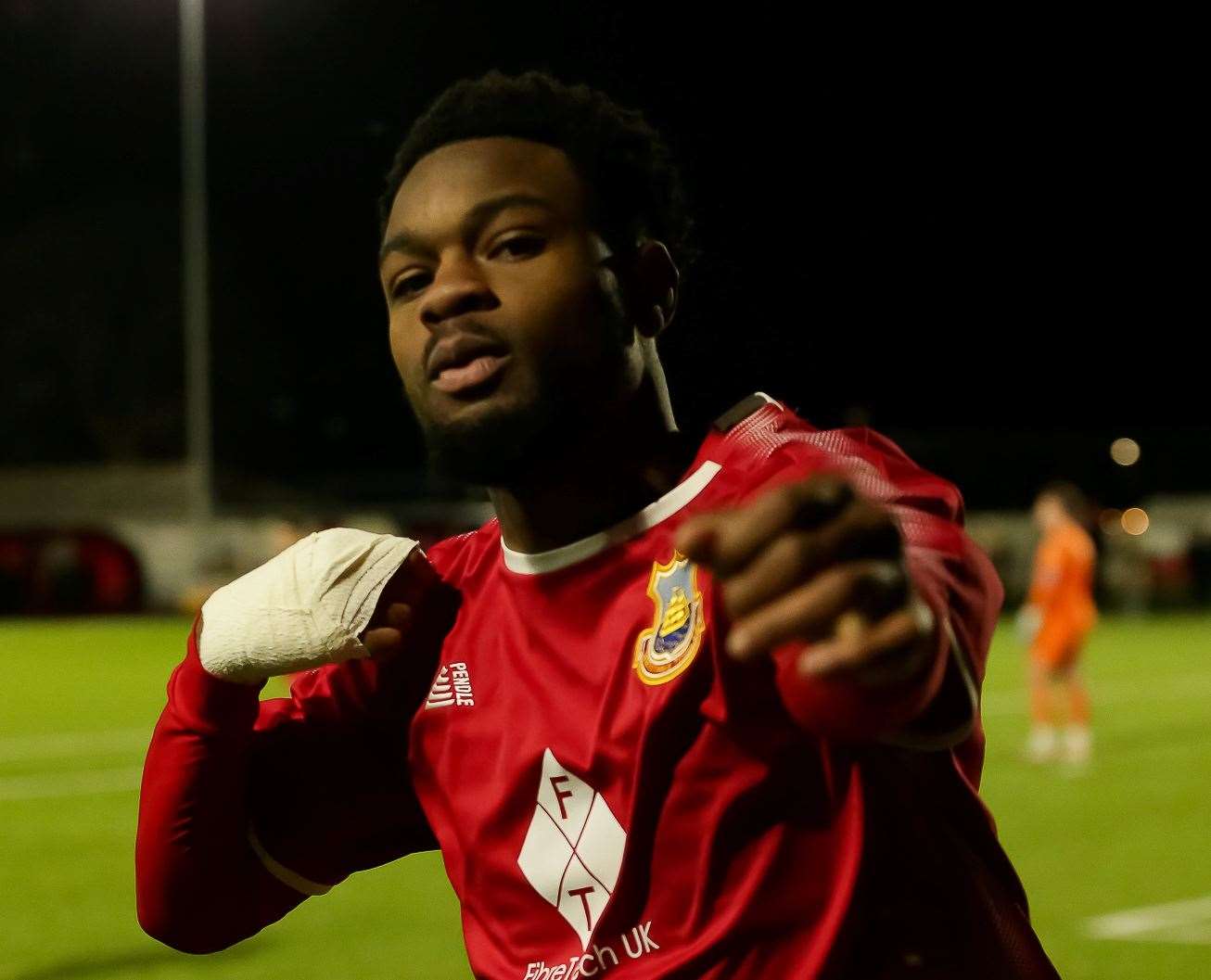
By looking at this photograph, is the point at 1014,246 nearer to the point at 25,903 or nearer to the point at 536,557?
the point at 25,903

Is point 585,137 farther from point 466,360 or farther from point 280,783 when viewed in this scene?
point 280,783

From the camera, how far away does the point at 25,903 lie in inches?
324

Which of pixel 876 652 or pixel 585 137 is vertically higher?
pixel 585 137

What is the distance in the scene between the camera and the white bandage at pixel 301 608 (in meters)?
2.58

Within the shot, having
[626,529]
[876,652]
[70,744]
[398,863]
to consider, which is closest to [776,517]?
[876,652]

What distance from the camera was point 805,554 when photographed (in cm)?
145

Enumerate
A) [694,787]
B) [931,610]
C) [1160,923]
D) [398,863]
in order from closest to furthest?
[931,610]
[694,787]
[1160,923]
[398,863]

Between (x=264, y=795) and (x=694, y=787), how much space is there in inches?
33.9

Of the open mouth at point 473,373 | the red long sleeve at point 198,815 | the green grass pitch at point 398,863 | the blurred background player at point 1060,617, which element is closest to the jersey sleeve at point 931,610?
the open mouth at point 473,373

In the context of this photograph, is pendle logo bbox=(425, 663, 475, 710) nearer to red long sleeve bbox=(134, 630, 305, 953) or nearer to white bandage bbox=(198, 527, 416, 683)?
white bandage bbox=(198, 527, 416, 683)

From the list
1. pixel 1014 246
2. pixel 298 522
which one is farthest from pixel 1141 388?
pixel 298 522

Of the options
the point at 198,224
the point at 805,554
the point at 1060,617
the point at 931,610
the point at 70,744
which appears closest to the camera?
the point at 805,554

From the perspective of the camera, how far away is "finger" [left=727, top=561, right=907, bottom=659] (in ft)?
4.77

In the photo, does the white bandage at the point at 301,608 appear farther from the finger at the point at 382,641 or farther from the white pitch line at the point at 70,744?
the white pitch line at the point at 70,744
